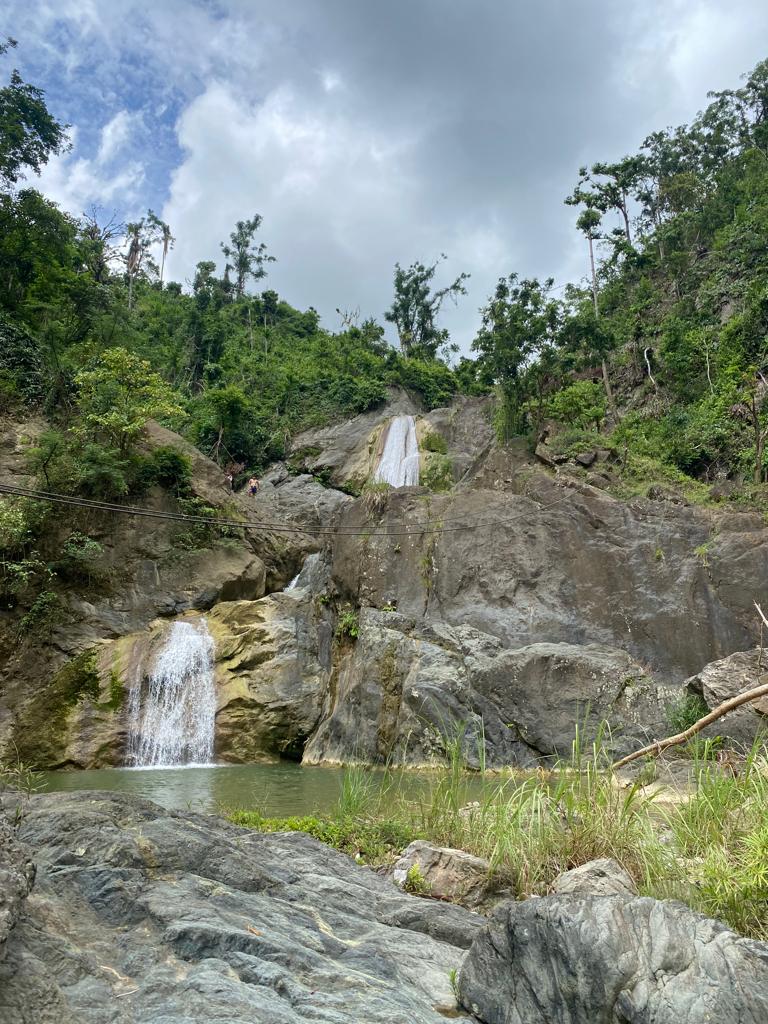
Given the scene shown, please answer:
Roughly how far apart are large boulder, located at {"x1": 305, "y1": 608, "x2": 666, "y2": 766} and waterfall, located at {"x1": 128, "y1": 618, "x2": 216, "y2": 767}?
7.36 feet

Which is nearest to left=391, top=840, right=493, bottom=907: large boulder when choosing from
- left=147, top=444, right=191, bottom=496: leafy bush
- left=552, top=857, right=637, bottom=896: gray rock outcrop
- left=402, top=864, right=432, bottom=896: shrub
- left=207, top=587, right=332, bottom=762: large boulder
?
left=402, top=864, right=432, bottom=896: shrub

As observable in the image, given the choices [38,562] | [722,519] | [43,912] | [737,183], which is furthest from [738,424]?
[43,912]

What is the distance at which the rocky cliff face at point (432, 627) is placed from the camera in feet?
42.3

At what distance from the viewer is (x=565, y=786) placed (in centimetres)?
394

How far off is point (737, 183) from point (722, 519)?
22.9 m

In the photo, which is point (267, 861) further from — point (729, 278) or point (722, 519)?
point (729, 278)

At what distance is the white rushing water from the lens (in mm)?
24719

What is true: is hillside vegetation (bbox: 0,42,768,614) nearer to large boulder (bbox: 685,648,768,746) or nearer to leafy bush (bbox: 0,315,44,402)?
leafy bush (bbox: 0,315,44,402)

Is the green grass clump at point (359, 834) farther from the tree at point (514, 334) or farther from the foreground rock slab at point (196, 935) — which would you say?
the tree at point (514, 334)

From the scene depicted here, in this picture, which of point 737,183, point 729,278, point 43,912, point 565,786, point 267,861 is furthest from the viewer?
point 737,183

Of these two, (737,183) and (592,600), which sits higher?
(737,183)

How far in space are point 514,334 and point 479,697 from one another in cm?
1149

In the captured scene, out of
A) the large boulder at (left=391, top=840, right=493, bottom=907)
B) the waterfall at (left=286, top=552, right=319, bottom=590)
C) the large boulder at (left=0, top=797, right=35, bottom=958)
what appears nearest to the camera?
the large boulder at (left=0, top=797, right=35, bottom=958)

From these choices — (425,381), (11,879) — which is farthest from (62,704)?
(425,381)
